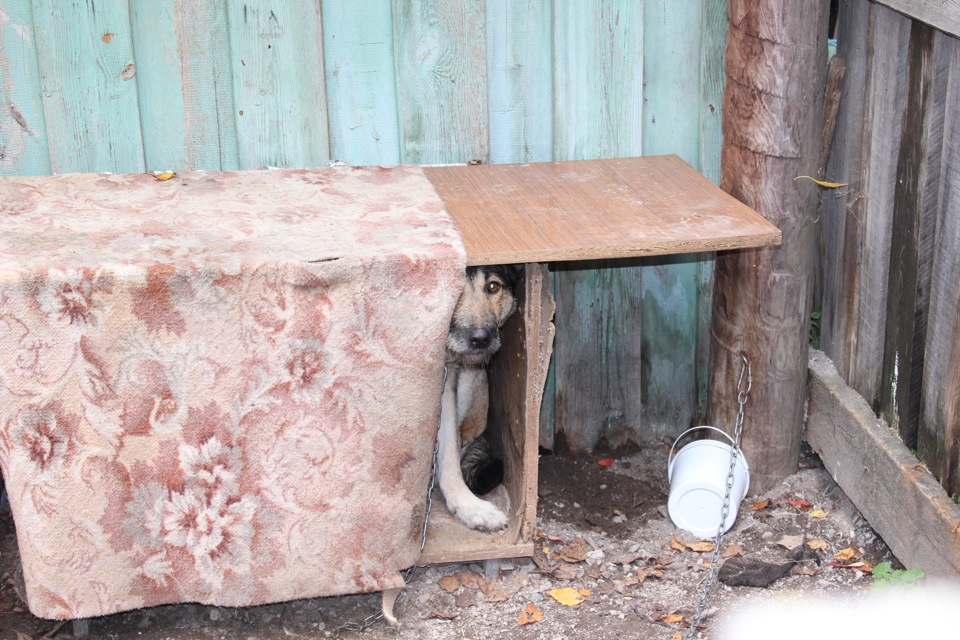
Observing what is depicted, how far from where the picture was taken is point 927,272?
3400 mm

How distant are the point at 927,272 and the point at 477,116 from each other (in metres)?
1.79

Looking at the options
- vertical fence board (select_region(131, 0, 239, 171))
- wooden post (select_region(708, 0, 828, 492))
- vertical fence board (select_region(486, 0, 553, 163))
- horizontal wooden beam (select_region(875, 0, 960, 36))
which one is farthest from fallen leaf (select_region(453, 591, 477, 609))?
horizontal wooden beam (select_region(875, 0, 960, 36))

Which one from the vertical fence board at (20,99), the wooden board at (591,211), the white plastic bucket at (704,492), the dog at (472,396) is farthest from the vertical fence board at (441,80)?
the white plastic bucket at (704,492)

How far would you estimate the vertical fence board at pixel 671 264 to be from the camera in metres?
4.21

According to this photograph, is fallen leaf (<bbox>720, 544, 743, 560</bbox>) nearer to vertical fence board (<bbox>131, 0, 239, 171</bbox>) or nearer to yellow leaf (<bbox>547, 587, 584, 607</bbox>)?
yellow leaf (<bbox>547, 587, 584, 607</bbox>)

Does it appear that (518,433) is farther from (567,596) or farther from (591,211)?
(591,211)

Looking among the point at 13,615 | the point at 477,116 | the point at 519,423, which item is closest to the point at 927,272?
the point at 519,423

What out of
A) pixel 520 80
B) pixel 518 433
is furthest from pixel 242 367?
pixel 520 80

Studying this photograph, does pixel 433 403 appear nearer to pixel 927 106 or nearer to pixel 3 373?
pixel 3 373

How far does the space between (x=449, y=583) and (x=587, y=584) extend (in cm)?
50

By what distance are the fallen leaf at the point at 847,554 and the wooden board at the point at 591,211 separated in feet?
4.24

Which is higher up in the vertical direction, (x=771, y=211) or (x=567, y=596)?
(x=771, y=211)

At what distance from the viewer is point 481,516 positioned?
3.87 metres

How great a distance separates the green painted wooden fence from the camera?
155 inches
